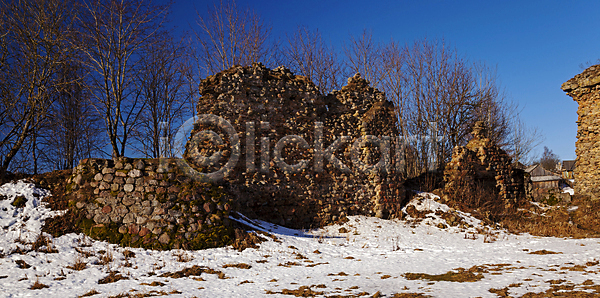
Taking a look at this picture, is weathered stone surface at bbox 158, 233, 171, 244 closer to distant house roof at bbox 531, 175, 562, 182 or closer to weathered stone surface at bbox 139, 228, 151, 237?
weathered stone surface at bbox 139, 228, 151, 237

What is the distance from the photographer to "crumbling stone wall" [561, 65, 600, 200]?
12961 mm

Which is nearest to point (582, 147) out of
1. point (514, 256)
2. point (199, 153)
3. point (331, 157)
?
point (514, 256)

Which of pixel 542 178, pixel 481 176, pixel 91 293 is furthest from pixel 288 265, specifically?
pixel 542 178

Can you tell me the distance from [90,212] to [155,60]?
38.5 feet

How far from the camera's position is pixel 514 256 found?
23.2ft

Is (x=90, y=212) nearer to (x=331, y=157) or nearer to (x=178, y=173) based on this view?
(x=178, y=173)

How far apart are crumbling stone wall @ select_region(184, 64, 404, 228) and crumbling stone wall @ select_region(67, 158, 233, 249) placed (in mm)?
1165

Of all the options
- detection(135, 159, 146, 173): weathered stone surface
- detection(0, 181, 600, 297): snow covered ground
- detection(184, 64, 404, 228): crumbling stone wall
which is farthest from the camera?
detection(184, 64, 404, 228): crumbling stone wall

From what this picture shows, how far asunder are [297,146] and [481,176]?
300 inches

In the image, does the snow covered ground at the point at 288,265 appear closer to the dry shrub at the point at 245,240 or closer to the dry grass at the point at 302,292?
the dry grass at the point at 302,292

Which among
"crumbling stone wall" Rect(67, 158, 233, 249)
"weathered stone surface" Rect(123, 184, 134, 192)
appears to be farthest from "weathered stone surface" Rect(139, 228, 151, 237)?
"weathered stone surface" Rect(123, 184, 134, 192)

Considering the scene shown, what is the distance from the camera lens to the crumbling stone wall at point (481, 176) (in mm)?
12539

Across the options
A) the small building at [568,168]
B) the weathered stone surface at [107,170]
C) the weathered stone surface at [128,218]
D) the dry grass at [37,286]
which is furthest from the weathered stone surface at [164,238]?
the small building at [568,168]

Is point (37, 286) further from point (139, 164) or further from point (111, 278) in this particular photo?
point (139, 164)
